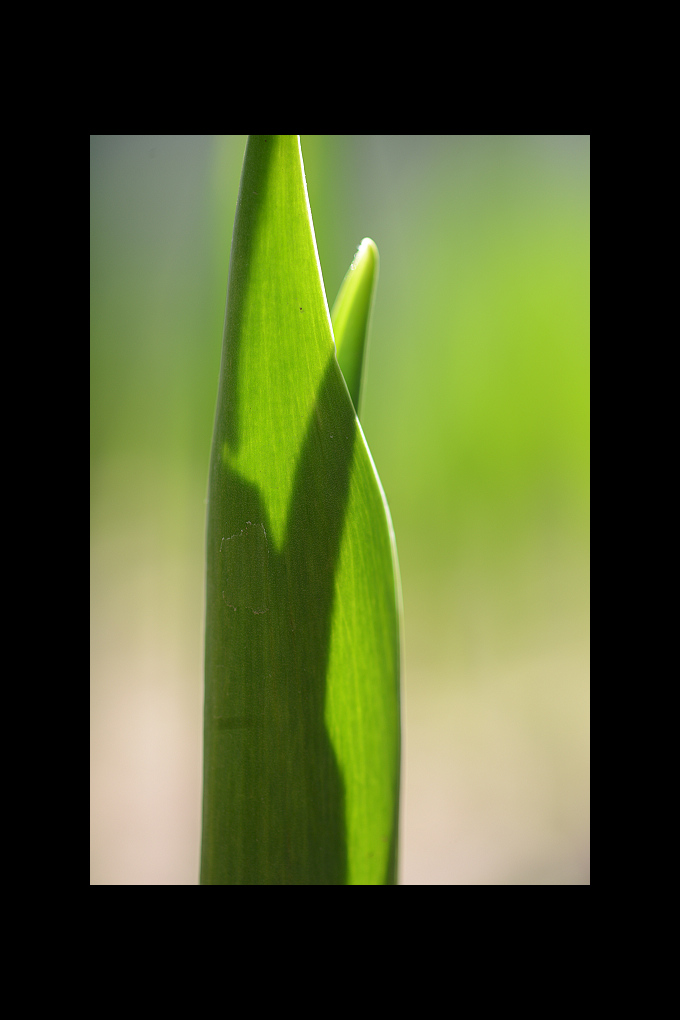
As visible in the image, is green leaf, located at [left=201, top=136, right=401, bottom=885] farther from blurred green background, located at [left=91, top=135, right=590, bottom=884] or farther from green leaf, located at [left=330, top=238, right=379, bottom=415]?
blurred green background, located at [left=91, top=135, right=590, bottom=884]

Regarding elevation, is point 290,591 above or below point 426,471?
below

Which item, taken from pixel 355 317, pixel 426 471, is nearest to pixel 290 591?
pixel 355 317

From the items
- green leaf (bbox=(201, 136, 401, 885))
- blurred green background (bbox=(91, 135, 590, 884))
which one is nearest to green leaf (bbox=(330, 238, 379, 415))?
green leaf (bbox=(201, 136, 401, 885))

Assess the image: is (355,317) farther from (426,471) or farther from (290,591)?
(426,471)

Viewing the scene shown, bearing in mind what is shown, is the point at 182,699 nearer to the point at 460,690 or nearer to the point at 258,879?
the point at 460,690

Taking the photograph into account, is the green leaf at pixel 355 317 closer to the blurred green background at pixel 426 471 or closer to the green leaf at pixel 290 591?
the green leaf at pixel 290 591

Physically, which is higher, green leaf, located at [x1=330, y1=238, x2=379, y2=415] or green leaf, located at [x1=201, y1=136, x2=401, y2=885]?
green leaf, located at [x1=330, y1=238, x2=379, y2=415]

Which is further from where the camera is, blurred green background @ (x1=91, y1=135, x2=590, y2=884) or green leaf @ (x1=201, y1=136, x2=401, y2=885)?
blurred green background @ (x1=91, y1=135, x2=590, y2=884)
